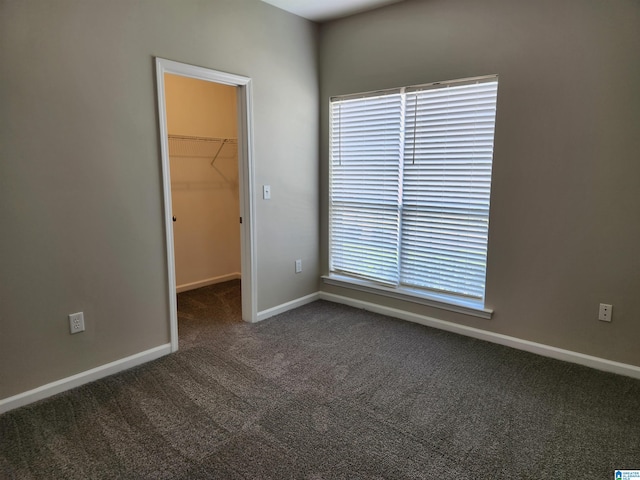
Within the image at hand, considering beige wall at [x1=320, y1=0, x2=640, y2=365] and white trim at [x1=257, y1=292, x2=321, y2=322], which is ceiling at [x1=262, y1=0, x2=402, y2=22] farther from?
white trim at [x1=257, y1=292, x2=321, y2=322]

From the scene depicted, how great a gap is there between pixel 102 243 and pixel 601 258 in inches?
129

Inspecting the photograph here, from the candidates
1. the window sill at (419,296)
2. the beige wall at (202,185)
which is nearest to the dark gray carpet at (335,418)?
the window sill at (419,296)

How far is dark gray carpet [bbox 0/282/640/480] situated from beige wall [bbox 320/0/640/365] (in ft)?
1.17

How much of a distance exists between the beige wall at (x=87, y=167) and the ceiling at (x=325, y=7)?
209mm

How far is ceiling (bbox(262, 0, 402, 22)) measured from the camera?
3294 mm

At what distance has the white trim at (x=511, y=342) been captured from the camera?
2.66 meters

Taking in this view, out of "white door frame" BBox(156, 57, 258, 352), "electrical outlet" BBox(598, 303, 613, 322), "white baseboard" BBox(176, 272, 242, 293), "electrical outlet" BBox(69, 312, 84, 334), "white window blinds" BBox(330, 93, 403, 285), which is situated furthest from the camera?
"white baseboard" BBox(176, 272, 242, 293)

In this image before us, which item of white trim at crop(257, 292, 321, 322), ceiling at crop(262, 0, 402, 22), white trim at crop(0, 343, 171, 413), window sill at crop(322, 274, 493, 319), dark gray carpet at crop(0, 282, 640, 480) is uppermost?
ceiling at crop(262, 0, 402, 22)

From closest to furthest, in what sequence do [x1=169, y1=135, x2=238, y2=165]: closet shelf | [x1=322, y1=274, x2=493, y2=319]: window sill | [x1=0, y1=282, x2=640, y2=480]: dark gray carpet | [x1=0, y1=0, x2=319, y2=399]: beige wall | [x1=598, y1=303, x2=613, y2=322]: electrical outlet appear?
[x1=0, y1=282, x2=640, y2=480]: dark gray carpet
[x1=0, y1=0, x2=319, y2=399]: beige wall
[x1=598, y1=303, x2=613, y2=322]: electrical outlet
[x1=322, y1=274, x2=493, y2=319]: window sill
[x1=169, y1=135, x2=238, y2=165]: closet shelf

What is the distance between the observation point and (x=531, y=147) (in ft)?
9.22

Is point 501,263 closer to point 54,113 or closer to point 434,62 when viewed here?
point 434,62

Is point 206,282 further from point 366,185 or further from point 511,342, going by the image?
point 511,342

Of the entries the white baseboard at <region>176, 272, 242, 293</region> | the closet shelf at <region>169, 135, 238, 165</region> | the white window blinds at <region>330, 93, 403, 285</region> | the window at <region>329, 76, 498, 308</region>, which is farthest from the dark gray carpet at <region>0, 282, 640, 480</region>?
the closet shelf at <region>169, 135, 238, 165</region>

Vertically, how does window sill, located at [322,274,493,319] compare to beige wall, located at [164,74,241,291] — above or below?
below
